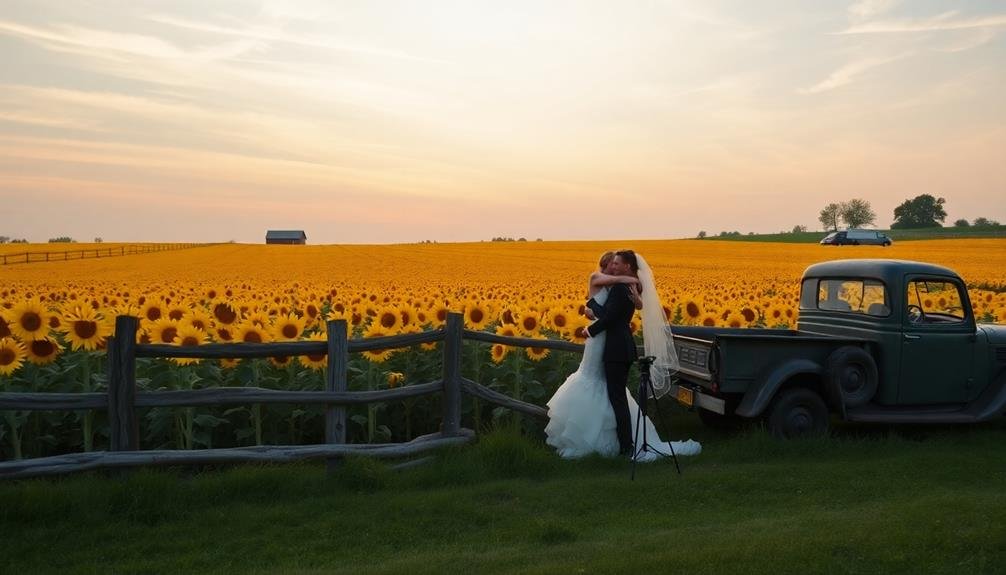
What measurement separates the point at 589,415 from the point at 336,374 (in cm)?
261

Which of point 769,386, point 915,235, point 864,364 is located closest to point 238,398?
point 769,386

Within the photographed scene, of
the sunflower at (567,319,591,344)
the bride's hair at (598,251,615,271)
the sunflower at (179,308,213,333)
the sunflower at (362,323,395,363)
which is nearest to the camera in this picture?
the bride's hair at (598,251,615,271)

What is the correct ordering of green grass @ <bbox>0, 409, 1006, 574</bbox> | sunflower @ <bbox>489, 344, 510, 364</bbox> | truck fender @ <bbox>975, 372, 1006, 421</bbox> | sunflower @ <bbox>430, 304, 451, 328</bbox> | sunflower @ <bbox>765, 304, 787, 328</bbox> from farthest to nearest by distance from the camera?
sunflower @ <bbox>765, 304, 787, 328</bbox>, sunflower @ <bbox>430, 304, 451, 328</bbox>, sunflower @ <bbox>489, 344, 510, 364</bbox>, truck fender @ <bbox>975, 372, 1006, 421</bbox>, green grass @ <bbox>0, 409, 1006, 574</bbox>

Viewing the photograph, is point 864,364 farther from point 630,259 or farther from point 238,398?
point 238,398

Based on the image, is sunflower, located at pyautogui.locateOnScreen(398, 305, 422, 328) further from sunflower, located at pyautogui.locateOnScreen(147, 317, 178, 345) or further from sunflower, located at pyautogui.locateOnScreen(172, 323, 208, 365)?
sunflower, located at pyautogui.locateOnScreen(147, 317, 178, 345)

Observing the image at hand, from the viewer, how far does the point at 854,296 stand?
10125 mm

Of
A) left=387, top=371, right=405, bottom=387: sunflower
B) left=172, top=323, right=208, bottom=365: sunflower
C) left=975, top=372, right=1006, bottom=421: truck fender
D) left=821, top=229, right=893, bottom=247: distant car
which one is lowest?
left=975, top=372, right=1006, bottom=421: truck fender

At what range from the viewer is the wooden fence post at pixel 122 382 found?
23.9 ft

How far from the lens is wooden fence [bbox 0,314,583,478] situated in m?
7.11

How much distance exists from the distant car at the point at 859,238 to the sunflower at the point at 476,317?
53921 mm

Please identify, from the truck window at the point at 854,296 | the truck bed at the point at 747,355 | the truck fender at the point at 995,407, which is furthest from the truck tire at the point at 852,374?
the truck fender at the point at 995,407

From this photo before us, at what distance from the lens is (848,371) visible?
30.4 feet

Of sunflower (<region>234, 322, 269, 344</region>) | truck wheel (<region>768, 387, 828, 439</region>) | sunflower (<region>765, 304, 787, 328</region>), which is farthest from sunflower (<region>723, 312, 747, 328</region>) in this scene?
sunflower (<region>234, 322, 269, 344</region>)

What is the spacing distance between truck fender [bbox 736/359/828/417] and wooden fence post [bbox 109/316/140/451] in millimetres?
5930
